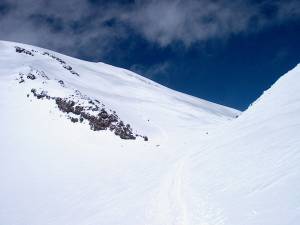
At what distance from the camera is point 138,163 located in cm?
1895

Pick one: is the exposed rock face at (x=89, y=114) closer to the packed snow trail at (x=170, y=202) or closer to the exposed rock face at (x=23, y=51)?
the packed snow trail at (x=170, y=202)

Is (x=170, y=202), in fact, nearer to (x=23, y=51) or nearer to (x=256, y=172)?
(x=256, y=172)

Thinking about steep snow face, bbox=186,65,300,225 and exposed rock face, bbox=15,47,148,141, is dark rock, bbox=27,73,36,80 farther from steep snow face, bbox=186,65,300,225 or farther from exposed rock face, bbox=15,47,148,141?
steep snow face, bbox=186,65,300,225

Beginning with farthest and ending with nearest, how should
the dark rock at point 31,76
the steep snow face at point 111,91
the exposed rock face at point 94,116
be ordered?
the dark rock at point 31,76 < the steep snow face at point 111,91 < the exposed rock face at point 94,116

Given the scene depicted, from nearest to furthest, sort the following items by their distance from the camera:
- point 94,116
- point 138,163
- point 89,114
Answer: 1. point 138,163
2. point 94,116
3. point 89,114

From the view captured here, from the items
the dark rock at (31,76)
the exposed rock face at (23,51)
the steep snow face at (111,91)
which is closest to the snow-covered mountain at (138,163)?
the dark rock at (31,76)

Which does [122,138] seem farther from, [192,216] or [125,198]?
[192,216]

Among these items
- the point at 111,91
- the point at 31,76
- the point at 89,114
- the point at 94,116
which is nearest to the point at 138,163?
the point at 94,116

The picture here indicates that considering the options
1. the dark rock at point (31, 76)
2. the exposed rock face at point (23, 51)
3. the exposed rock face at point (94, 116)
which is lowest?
the exposed rock face at point (94, 116)

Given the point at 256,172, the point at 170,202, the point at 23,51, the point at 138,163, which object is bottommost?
the point at 170,202

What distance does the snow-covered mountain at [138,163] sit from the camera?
30.1 ft

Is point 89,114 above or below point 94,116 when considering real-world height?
above

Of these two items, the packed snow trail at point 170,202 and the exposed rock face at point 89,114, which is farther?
the exposed rock face at point 89,114

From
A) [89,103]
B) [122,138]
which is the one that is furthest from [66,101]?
[122,138]
